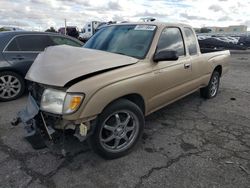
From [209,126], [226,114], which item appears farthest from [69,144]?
[226,114]

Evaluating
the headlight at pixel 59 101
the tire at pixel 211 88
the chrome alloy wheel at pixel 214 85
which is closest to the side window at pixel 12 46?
the headlight at pixel 59 101

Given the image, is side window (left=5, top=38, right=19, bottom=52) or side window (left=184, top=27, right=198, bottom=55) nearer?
side window (left=184, top=27, right=198, bottom=55)

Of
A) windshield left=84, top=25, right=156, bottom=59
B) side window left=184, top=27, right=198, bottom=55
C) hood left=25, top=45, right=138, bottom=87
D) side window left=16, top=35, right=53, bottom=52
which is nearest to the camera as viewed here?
hood left=25, top=45, right=138, bottom=87

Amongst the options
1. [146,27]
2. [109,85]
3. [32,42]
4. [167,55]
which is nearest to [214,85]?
[146,27]

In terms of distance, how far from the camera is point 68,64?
2.86 metres

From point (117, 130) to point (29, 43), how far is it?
4044 millimetres

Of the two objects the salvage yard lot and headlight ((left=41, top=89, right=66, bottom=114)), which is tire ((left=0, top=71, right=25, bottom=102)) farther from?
headlight ((left=41, top=89, right=66, bottom=114))

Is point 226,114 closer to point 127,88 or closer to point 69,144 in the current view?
point 127,88

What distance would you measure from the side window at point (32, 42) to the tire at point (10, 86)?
73cm

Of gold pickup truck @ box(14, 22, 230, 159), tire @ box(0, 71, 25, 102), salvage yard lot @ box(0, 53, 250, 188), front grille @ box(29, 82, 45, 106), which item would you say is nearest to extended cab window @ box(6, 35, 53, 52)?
tire @ box(0, 71, 25, 102)

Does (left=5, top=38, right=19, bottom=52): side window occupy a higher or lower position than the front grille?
higher

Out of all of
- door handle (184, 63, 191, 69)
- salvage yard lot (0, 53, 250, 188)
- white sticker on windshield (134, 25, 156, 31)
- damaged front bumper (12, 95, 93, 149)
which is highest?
white sticker on windshield (134, 25, 156, 31)

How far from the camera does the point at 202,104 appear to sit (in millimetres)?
5363

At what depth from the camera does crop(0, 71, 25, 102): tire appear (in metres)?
5.39
